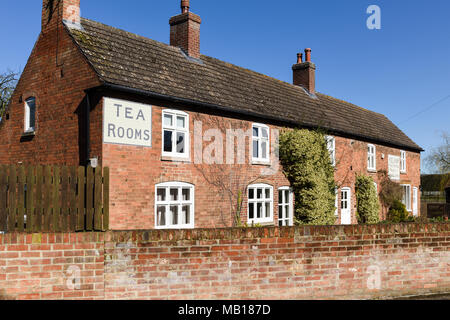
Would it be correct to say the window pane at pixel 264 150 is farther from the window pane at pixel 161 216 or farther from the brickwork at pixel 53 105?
the brickwork at pixel 53 105

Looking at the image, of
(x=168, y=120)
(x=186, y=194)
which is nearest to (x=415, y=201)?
(x=186, y=194)

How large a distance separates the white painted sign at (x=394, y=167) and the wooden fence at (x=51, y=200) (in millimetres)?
22419

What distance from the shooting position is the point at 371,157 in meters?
23.7

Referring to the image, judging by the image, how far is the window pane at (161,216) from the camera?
12.6 m

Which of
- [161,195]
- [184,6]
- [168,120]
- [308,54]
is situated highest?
[308,54]

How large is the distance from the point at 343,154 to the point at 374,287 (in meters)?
13.9

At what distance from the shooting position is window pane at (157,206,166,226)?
1259 centimetres

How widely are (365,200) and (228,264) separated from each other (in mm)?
16954

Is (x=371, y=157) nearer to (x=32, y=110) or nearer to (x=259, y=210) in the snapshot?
(x=259, y=210)

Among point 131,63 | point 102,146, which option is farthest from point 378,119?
point 102,146

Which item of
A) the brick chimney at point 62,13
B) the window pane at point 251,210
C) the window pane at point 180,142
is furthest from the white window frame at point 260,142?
the brick chimney at point 62,13

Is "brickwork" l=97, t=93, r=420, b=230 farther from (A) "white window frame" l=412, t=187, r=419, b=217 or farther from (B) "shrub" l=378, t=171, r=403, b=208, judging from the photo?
(A) "white window frame" l=412, t=187, r=419, b=217

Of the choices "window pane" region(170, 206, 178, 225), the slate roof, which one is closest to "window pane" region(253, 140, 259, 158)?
the slate roof

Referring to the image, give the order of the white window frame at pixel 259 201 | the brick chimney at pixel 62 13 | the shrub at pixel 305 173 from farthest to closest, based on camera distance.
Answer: the shrub at pixel 305 173
the white window frame at pixel 259 201
the brick chimney at pixel 62 13
